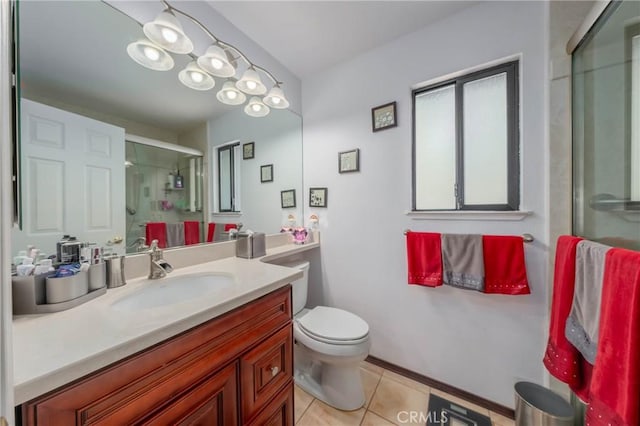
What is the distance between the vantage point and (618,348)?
64cm

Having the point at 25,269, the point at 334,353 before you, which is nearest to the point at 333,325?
the point at 334,353

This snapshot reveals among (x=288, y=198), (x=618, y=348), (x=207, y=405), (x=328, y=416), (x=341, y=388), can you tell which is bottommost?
(x=328, y=416)

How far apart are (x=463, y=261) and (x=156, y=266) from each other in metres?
1.59

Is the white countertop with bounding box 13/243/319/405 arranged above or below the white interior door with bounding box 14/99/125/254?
below

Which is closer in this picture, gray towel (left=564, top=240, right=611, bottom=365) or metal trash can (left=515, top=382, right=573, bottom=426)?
gray towel (left=564, top=240, right=611, bottom=365)

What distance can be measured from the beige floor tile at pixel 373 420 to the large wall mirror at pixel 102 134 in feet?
4.54

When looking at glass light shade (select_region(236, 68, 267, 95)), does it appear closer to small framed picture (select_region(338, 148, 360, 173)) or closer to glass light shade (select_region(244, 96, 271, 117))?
glass light shade (select_region(244, 96, 271, 117))

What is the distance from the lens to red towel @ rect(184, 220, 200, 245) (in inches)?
50.4

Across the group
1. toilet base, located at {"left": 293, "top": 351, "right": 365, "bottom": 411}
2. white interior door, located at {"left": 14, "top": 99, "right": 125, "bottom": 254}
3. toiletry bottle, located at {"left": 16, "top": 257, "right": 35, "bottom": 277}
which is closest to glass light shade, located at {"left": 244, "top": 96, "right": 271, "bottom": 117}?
white interior door, located at {"left": 14, "top": 99, "right": 125, "bottom": 254}

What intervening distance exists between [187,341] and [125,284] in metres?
0.50

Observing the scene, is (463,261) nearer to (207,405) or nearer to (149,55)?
(207,405)

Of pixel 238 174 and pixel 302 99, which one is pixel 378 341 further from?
pixel 302 99

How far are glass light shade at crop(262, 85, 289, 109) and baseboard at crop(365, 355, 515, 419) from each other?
78.2 inches

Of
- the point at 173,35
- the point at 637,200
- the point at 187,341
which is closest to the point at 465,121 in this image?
the point at 637,200
